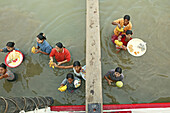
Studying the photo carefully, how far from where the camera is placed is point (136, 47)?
377 cm

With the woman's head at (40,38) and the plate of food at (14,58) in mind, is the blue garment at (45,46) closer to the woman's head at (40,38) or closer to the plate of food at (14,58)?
the woman's head at (40,38)

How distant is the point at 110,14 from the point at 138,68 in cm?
215

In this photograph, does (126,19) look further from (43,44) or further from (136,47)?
(43,44)

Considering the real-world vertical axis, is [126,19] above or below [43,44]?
above

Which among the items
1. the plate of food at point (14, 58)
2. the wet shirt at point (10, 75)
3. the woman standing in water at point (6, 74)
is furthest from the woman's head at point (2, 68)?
the plate of food at point (14, 58)

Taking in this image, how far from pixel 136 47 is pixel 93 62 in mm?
2141

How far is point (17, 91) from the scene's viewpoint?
3488mm

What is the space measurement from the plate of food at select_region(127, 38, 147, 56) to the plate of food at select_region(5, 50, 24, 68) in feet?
10.5

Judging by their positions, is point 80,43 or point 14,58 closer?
point 14,58

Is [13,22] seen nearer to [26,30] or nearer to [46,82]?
[26,30]

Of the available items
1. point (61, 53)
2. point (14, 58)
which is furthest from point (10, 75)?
point (61, 53)

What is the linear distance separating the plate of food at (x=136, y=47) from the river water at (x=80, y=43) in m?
0.15

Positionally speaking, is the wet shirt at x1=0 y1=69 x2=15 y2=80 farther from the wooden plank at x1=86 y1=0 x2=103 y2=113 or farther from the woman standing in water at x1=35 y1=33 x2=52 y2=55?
the wooden plank at x1=86 y1=0 x2=103 y2=113

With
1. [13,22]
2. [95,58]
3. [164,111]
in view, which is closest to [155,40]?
[164,111]
